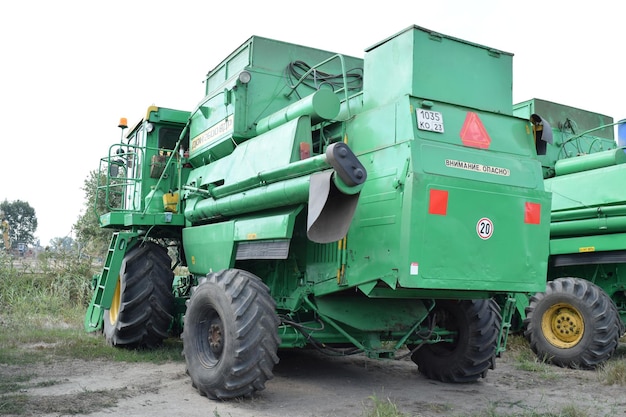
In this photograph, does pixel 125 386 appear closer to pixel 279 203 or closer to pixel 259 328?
pixel 259 328

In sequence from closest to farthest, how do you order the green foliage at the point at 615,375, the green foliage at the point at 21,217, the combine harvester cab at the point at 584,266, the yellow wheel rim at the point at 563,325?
1. the green foliage at the point at 615,375
2. the combine harvester cab at the point at 584,266
3. the yellow wheel rim at the point at 563,325
4. the green foliage at the point at 21,217

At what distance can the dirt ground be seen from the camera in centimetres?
508

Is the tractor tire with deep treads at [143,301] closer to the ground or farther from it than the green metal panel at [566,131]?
closer to the ground

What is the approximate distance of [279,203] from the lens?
5723 millimetres

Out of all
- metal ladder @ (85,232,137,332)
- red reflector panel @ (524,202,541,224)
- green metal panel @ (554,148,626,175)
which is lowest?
metal ladder @ (85,232,137,332)

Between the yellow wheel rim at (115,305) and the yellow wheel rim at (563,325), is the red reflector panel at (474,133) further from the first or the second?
the yellow wheel rim at (115,305)

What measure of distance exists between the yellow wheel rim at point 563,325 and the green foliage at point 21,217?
63.9 meters

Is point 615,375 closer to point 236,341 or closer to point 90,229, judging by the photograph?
point 236,341

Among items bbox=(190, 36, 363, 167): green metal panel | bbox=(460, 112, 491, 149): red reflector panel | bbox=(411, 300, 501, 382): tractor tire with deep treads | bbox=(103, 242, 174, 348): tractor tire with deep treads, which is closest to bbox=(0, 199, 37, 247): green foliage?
bbox=(103, 242, 174, 348): tractor tire with deep treads

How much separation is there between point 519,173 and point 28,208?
7175 cm

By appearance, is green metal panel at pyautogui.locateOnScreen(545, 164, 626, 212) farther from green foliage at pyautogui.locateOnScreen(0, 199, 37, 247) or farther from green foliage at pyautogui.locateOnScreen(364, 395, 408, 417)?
green foliage at pyautogui.locateOnScreen(0, 199, 37, 247)

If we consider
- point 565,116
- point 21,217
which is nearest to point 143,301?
point 565,116

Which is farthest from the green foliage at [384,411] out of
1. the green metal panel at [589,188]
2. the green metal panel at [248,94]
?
the green metal panel at [589,188]

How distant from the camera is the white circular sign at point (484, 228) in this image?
521 cm
